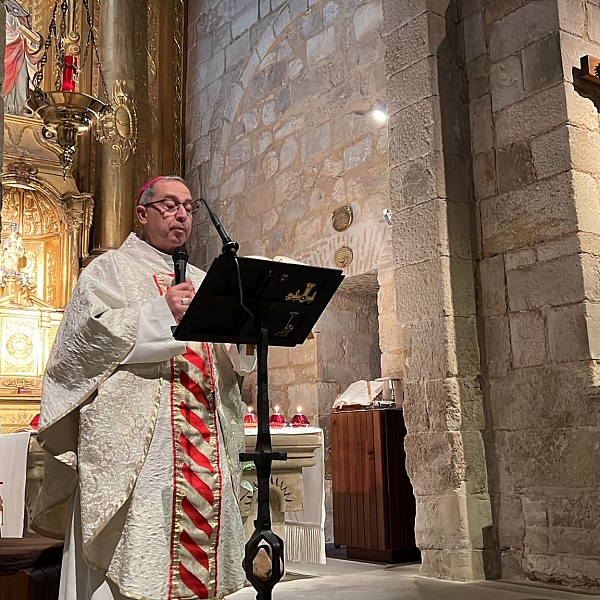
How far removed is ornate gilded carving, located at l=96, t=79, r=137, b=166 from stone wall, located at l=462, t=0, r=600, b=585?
5.65 meters

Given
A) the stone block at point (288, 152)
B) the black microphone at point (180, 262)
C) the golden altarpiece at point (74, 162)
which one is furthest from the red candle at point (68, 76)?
the black microphone at point (180, 262)

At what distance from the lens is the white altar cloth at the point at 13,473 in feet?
12.4

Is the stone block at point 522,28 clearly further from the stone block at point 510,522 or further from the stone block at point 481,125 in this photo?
the stone block at point 510,522

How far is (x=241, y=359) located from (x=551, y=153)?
2.48 m

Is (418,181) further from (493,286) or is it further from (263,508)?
(263,508)

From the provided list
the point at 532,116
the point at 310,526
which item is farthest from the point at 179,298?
the point at 310,526

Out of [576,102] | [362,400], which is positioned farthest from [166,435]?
[362,400]

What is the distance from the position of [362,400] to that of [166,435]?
3.69 m

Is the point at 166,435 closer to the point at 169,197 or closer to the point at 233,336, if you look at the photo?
the point at 233,336

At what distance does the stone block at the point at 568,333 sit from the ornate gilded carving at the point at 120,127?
646 cm

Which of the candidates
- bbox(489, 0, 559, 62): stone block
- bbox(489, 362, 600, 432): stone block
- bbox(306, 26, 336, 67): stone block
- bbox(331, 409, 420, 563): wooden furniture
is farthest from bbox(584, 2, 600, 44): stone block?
bbox(306, 26, 336, 67): stone block

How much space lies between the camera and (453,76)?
4805 mm

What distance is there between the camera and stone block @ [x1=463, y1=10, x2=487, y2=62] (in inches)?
186

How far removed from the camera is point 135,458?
231 cm
